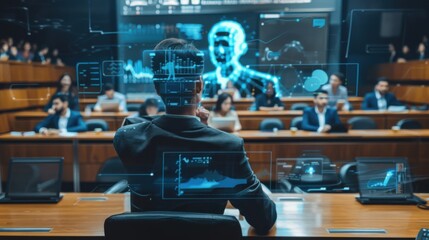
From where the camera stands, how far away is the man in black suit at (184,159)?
1332mm

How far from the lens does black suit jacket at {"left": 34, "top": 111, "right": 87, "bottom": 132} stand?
3.91m

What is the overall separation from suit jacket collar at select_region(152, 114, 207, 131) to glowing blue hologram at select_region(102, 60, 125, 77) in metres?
0.36

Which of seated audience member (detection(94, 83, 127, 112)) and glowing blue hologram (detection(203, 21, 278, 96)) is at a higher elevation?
glowing blue hologram (detection(203, 21, 278, 96))

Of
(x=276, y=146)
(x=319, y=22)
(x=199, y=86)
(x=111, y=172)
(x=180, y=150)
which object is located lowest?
(x=276, y=146)

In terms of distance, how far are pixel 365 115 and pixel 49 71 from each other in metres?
4.27

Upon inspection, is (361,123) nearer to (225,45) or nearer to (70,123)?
(225,45)

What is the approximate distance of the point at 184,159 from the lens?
1.38 m

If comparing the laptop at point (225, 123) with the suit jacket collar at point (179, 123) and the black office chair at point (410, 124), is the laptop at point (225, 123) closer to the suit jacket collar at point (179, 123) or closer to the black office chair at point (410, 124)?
the suit jacket collar at point (179, 123)

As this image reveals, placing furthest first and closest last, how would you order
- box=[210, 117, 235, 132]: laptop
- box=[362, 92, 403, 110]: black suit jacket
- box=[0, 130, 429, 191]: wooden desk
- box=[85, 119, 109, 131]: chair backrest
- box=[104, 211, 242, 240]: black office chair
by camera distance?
1. box=[362, 92, 403, 110]: black suit jacket
2. box=[85, 119, 109, 131]: chair backrest
3. box=[0, 130, 429, 191]: wooden desk
4. box=[210, 117, 235, 132]: laptop
5. box=[104, 211, 242, 240]: black office chair

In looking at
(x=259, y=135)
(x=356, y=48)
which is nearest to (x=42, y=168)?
(x=356, y=48)

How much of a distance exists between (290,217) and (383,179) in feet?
1.81

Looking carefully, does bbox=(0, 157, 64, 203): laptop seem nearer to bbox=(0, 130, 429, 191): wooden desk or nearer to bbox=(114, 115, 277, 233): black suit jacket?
bbox=(114, 115, 277, 233): black suit jacket

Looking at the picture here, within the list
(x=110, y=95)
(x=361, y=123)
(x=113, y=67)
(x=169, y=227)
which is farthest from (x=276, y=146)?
(x=169, y=227)

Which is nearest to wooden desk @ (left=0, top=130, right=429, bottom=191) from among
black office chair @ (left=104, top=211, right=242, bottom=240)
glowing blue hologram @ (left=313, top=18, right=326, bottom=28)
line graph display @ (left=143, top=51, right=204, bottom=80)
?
glowing blue hologram @ (left=313, top=18, right=326, bottom=28)
